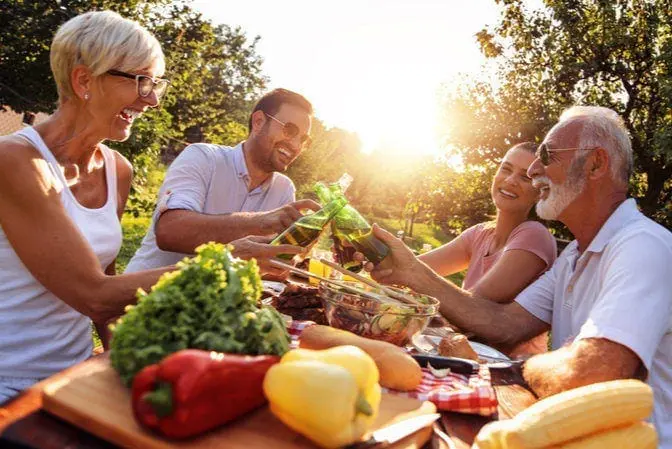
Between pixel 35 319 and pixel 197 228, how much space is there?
1.34m

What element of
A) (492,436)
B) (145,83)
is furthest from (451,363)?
(145,83)

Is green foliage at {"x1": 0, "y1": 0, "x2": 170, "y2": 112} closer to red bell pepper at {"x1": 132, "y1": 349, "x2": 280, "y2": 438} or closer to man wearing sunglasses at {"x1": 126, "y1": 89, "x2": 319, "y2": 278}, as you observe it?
man wearing sunglasses at {"x1": 126, "y1": 89, "x2": 319, "y2": 278}

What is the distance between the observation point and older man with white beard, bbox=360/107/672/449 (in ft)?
6.70

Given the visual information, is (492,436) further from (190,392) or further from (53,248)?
(53,248)

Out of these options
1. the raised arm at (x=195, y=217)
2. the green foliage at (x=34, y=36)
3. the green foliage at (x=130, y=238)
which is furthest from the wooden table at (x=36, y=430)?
the green foliage at (x=34, y=36)

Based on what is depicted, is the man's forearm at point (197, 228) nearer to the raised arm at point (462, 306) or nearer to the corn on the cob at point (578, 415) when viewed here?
the raised arm at point (462, 306)

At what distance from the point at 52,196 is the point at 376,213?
111 feet

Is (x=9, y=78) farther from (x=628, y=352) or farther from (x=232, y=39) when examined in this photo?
(x=232, y=39)

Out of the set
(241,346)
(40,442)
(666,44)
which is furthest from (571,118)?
(666,44)

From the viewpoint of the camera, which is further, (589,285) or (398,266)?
(398,266)

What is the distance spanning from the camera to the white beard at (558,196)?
291cm

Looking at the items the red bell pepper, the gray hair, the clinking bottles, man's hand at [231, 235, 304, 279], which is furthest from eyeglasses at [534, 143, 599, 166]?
the red bell pepper

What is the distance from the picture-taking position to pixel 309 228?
2527 mm

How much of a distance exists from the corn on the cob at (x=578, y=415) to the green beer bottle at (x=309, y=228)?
4.50ft
